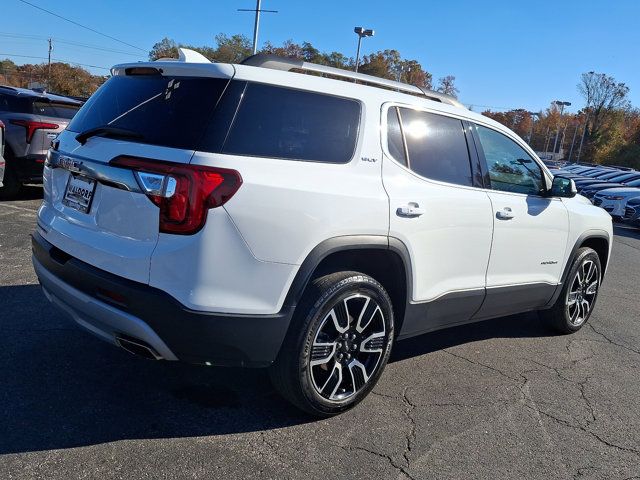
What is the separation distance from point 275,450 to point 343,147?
166cm

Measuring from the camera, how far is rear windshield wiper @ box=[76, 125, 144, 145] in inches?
116

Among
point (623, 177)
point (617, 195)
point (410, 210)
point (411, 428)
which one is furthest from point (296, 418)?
point (623, 177)

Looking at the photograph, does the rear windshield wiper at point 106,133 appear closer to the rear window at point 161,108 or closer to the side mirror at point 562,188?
the rear window at point 161,108

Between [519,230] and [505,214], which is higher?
[505,214]

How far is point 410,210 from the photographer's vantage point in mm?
3398

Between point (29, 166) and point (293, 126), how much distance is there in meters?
7.09

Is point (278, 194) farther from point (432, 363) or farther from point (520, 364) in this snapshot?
point (520, 364)

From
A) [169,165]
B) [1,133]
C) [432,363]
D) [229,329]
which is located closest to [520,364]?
[432,363]

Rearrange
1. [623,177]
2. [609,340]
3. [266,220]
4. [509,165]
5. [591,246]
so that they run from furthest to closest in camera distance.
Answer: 1. [623,177]
2. [591,246]
3. [609,340]
4. [509,165]
5. [266,220]

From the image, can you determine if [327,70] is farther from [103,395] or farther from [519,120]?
[519,120]

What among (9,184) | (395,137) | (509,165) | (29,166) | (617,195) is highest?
(395,137)

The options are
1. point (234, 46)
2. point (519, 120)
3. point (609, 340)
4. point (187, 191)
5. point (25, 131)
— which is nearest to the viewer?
point (187, 191)

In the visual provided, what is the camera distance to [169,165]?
8.84ft

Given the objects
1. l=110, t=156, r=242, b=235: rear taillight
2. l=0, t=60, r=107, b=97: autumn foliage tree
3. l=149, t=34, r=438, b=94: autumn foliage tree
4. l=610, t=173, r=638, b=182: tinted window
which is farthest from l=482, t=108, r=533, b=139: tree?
l=110, t=156, r=242, b=235: rear taillight
